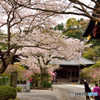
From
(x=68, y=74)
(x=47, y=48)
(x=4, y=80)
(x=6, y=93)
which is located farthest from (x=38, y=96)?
(x=68, y=74)

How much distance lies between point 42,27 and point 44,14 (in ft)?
2.83

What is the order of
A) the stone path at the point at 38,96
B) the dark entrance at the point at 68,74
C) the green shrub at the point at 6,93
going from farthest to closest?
the dark entrance at the point at 68,74 → the stone path at the point at 38,96 → the green shrub at the point at 6,93

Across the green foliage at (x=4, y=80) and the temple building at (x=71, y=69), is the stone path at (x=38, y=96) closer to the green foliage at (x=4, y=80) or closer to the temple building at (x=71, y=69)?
the green foliage at (x=4, y=80)

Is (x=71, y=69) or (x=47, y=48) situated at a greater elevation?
(x=47, y=48)

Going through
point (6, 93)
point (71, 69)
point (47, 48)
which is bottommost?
point (71, 69)

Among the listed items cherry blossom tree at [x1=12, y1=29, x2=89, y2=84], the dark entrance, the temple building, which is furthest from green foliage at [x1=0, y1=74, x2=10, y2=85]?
the dark entrance

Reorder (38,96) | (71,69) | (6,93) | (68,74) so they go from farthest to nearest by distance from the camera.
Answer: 1. (68,74)
2. (71,69)
3. (38,96)
4. (6,93)

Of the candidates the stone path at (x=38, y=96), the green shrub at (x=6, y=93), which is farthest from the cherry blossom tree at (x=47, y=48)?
the stone path at (x=38, y=96)

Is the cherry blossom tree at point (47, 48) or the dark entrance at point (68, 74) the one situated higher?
the cherry blossom tree at point (47, 48)

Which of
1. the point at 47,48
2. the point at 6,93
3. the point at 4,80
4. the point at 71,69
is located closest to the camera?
the point at 6,93

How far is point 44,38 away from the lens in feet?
27.3

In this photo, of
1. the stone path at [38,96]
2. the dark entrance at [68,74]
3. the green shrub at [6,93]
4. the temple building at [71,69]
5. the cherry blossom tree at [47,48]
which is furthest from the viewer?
the dark entrance at [68,74]

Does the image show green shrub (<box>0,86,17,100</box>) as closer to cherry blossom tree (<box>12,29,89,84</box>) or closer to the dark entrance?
cherry blossom tree (<box>12,29,89,84</box>)

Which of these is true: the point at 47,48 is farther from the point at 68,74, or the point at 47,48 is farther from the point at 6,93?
the point at 68,74
